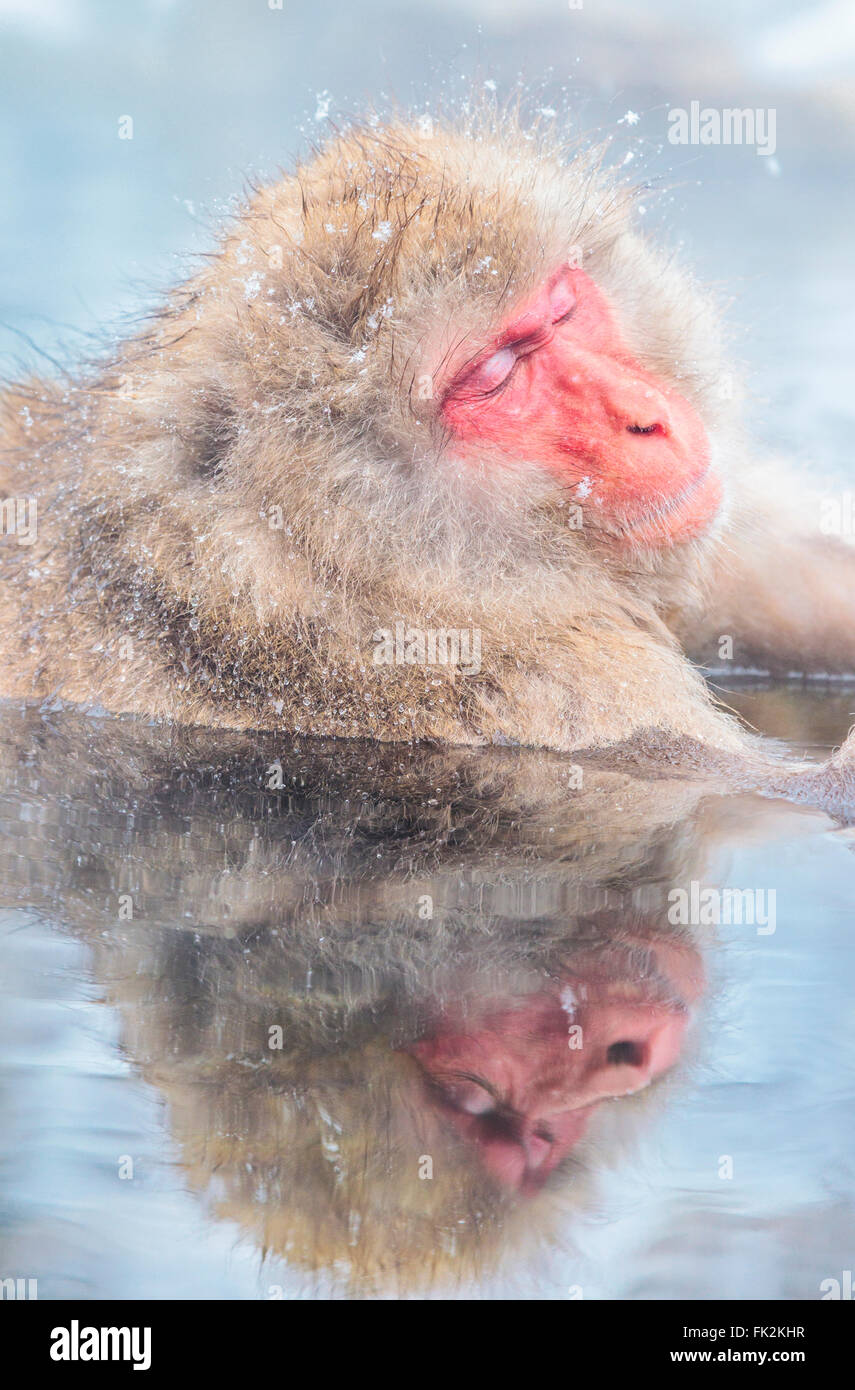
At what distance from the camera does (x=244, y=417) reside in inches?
97.3

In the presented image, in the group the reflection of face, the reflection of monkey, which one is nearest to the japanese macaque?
the reflection of monkey

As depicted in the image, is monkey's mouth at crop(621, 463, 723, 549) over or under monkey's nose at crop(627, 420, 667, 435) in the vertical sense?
under

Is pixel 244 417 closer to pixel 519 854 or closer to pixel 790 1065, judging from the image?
pixel 519 854

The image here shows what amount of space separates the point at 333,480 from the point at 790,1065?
1.78m

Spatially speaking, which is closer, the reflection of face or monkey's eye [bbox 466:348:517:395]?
the reflection of face

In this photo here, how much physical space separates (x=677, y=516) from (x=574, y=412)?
1.22 feet

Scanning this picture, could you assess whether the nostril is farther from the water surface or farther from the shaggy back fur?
the shaggy back fur

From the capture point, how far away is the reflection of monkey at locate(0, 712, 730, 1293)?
82 centimetres

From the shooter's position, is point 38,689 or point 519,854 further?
point 38,689

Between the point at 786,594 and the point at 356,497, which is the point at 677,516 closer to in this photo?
the point at 356,497

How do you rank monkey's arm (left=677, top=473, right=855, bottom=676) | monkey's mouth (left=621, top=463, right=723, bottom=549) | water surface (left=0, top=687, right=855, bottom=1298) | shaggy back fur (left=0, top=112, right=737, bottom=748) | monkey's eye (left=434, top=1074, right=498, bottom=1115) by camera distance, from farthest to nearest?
monkey's arm (left=677, top=473, right=855, bottom=676) < monkey's mouth (left=621, top=463, right=723, bottom=549) < shaggy back fur (left=0, top=112, right=737, bottom=748) < monkey's eye (left=434, top=1074, right=498, bottom=1115) < water surface (left=0, top=687, right=855, bottom=1298)

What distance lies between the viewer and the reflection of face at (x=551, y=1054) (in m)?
0.87

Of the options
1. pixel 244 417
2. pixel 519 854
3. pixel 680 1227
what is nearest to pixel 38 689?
pixel 244 417

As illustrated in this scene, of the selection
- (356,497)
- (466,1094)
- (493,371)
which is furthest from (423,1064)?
(493,371)
